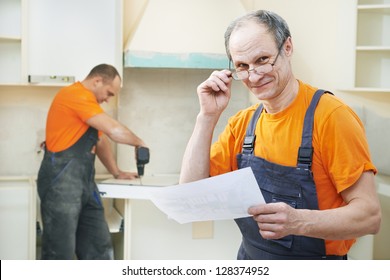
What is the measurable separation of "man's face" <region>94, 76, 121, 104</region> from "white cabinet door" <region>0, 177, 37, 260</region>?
0.36 m

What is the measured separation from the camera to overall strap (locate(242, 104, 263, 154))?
133cm

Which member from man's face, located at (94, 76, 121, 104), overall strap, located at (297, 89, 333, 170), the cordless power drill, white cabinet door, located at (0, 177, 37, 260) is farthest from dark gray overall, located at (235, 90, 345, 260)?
white cabinet door, located at (0, 177, 37, 260)

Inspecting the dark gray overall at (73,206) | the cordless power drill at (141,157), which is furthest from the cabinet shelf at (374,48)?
the dark gray overall at (73,206)

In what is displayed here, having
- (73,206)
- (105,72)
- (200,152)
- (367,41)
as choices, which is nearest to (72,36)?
(105,72)

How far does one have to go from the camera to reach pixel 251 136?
1.33 meters

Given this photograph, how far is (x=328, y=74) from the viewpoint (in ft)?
5.50

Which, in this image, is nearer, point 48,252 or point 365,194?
point 365,194

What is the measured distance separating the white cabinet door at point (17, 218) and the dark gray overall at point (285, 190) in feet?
2.45

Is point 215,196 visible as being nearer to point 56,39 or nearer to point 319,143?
point 319,143

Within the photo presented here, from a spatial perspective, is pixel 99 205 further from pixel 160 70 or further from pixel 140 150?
pixel 160 70

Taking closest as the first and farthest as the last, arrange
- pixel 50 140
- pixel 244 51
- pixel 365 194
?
pixel 365 194 < pixel 244 51 < pixel 50 140
